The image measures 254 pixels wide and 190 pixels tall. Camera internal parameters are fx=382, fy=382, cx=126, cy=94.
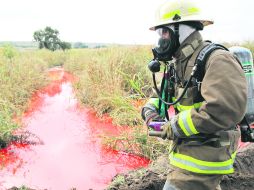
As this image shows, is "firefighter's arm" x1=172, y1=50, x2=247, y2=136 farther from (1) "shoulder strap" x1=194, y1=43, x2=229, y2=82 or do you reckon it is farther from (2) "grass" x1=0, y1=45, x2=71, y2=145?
(2) "grass" x1=0, y1=45, x2=71, y2=145

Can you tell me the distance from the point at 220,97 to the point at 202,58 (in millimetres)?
283

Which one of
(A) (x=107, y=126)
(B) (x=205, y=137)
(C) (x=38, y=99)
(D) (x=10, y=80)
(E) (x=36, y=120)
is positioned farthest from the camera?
(C) (x=38, y=99)

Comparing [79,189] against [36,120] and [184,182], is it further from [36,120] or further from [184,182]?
[36,120]

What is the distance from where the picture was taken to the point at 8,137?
18.8 feet

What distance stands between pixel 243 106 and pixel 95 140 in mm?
4093

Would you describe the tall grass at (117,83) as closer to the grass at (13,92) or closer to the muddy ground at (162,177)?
the grass at (13,92)

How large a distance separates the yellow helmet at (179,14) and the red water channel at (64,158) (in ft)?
8.00

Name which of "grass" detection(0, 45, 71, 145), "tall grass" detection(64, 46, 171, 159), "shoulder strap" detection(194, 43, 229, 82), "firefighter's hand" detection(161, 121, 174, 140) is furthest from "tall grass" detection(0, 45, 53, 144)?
"shoulder strap" detection(194, 43, 229, 82)

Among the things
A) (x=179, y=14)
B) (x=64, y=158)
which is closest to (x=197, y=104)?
(x=179, y=14)

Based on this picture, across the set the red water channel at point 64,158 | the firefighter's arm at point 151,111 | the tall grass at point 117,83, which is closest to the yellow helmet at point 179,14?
the firefighter's arm at point 151,111

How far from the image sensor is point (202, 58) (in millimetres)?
2227

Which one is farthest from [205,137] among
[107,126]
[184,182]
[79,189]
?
[107,126]

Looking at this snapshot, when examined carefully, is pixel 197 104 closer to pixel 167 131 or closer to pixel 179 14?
pixel 167 131

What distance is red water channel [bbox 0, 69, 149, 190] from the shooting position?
4461 mm
